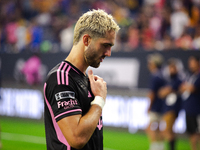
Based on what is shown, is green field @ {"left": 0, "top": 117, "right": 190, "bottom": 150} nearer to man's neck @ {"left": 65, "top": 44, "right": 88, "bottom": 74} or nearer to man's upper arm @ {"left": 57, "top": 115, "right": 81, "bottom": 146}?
man's neck @ {"left": 65, "top": 44, "right": 88, "bottom": 74}

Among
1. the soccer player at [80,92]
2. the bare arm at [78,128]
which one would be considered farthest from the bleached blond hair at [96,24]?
the bare arm at [78,128]

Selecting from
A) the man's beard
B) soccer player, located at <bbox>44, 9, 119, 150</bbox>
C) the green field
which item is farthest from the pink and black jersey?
the green field

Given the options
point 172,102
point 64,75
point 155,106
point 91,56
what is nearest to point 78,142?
point 64,75

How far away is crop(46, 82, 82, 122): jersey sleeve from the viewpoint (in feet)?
7.22

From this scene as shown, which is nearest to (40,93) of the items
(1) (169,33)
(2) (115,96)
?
(2) (115,96)

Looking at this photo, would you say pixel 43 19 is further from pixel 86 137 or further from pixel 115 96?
pixel 86 137

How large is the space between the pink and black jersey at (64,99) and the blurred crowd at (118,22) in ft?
24.3

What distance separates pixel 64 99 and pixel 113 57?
861 centimetres

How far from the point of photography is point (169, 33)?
39.0ft

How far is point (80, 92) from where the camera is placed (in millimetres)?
2363

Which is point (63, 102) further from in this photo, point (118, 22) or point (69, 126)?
point (118, 22)

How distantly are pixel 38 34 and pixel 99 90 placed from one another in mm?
12910

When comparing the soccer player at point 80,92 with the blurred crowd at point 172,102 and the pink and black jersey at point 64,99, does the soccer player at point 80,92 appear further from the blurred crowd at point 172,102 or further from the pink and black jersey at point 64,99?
the blurred crowd at point 172,102

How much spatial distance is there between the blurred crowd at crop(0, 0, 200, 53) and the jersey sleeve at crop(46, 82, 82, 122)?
7.62m
